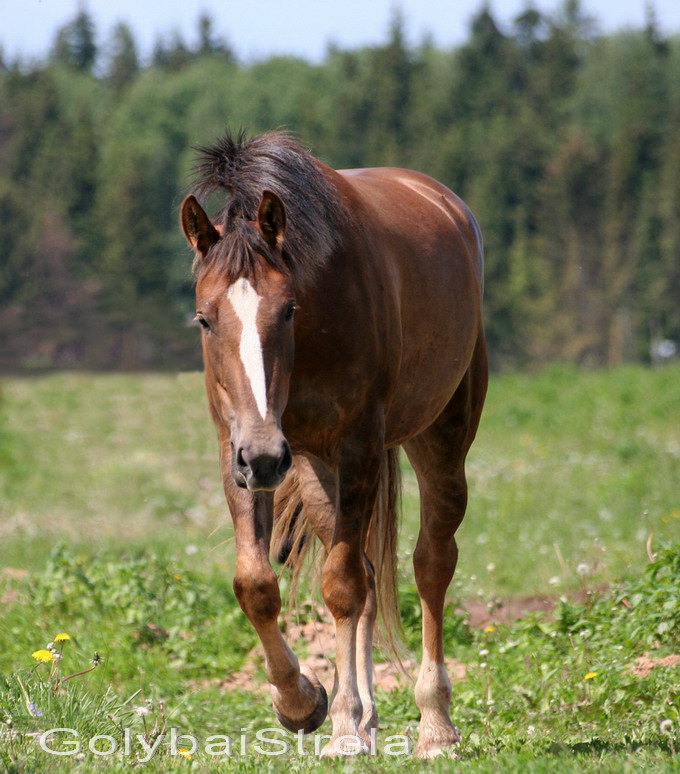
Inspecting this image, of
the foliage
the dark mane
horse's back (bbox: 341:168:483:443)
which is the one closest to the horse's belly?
horse's back (bbox: 341:168:483:443)

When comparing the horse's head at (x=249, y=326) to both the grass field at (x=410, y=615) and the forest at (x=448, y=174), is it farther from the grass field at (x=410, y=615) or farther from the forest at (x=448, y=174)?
the forest at (x=448, y=174)

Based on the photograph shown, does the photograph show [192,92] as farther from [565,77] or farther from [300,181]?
[300,181]

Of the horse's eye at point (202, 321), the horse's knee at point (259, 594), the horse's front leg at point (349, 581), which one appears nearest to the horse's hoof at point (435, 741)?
the horse's front leg at point (349, 581)

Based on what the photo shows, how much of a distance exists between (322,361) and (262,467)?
702mm

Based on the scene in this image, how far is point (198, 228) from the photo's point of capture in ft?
12.8

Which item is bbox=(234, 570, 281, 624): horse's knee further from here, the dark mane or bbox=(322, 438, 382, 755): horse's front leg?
Result: the dark mane

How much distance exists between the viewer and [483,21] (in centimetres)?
6956

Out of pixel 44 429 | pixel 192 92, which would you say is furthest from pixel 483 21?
pixel 44 429

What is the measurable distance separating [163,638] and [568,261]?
151ft

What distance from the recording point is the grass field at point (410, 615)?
4207mm

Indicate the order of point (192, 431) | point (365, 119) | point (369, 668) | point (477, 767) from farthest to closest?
point (365, 119) → point (192, 431) → point (369, 668) → point (477, 767)

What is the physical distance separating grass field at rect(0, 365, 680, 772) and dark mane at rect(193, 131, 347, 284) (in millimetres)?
1549

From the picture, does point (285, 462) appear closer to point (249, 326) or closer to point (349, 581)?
point (249, 326)

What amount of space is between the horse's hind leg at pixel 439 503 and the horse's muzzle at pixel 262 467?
1.84m
